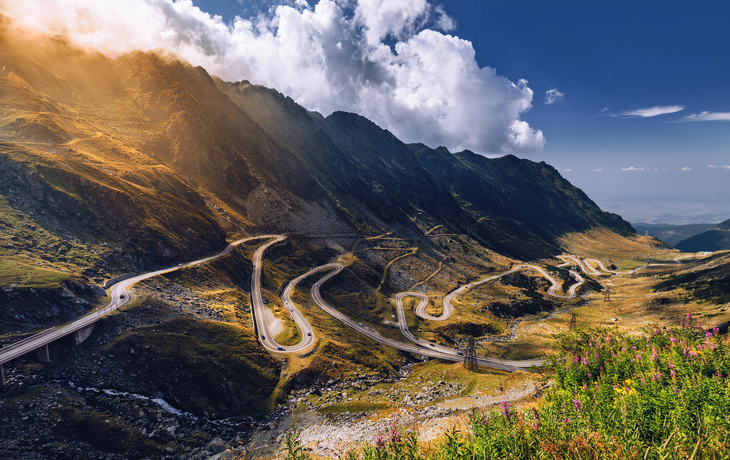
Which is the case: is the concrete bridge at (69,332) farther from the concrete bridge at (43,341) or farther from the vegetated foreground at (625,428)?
the vegetated foreground at (625,428)

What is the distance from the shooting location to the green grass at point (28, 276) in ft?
164

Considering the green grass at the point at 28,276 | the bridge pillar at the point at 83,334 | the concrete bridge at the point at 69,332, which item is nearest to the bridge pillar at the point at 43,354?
the concrete bridge at the point at 69,332

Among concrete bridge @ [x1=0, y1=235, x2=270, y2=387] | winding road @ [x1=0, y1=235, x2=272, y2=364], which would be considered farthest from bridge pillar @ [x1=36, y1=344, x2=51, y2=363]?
winding road @ [x1=0, y1=235, x2=272, y2=364]

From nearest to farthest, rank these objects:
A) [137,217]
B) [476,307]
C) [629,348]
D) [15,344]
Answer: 1. [629,348]
2. [15,344]
3. [137,217]
4. [476,307]

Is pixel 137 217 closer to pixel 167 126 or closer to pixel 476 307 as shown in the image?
pixel 167 126

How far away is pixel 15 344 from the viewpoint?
42.4 meters

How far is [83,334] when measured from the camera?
1934 inches

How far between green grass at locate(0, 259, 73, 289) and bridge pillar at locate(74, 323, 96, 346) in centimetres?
1240

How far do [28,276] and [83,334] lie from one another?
710 inches

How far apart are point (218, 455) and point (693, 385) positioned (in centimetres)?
5320

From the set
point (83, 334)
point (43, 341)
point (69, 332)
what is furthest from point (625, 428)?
point (83, 334)

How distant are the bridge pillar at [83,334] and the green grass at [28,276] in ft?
40.7

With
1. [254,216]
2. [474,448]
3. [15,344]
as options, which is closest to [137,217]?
[15,344]

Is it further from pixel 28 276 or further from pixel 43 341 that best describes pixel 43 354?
pixel 28 276
